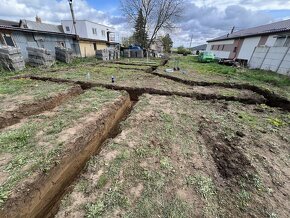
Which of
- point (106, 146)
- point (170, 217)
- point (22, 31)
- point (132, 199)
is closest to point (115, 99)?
point (106, 146)

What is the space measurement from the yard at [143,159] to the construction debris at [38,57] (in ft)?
20.8

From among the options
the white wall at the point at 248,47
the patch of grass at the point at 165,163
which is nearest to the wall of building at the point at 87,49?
the white wall at the point at 248,47

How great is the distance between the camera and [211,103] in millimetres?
5746

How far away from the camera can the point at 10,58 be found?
9.00m

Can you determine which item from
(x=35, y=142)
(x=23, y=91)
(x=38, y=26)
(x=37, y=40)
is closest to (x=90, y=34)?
(x=38, y=26)

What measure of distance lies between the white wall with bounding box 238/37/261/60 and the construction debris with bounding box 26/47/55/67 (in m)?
17.2

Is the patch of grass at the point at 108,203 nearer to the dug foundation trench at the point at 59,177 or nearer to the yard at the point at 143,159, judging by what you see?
the yard at the point at 143,159

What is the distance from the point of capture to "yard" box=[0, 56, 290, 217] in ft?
7.10

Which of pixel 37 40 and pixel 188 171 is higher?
pixel 37 40

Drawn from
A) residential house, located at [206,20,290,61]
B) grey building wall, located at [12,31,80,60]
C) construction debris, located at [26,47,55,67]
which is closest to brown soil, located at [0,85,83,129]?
construction debris, located at [26,47,55,67]

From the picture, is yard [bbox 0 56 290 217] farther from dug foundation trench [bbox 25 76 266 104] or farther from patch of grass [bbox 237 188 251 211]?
dug foundation trench [bbox 25 76 266 104]

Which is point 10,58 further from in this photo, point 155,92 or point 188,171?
point 188,171

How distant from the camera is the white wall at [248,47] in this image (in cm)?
1548

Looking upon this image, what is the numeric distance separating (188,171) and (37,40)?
15.1 metres
